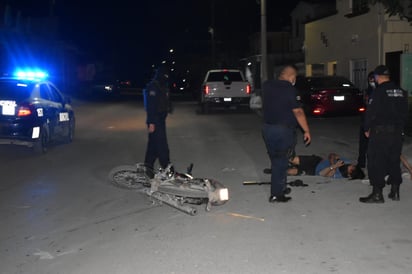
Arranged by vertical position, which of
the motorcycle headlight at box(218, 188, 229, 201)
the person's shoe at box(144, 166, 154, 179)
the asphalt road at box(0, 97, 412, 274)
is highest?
the person's shoe at box(144, 166, 154, 179)

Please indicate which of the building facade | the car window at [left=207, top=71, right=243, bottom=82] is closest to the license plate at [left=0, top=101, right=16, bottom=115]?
the building facade

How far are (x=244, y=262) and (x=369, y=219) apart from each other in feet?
7.00

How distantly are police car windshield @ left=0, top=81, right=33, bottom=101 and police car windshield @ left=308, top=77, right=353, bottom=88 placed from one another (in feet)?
37.5

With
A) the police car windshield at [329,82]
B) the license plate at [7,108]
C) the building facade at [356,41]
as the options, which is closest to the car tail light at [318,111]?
the police car windshield at [329,82]

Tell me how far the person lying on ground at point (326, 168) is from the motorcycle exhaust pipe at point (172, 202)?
276cm

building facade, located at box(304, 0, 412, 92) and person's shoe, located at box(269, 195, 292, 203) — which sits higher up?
building facade, located at box(304, 0, 412, 92)

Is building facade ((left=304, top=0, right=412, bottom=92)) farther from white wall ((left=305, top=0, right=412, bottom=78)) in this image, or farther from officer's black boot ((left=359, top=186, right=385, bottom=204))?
officer's black boot ((left=359, top=186, right=385, bottom=204))

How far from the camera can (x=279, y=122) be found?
24.7ft

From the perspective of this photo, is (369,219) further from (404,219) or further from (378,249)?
(378,249)

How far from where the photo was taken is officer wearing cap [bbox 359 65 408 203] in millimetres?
7453

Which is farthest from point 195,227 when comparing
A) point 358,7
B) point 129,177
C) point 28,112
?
point 358,7

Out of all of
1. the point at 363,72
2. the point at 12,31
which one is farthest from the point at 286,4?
the point at 363,72

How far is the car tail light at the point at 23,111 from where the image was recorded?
38.4 feet

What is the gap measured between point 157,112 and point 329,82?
13216 millimetres
